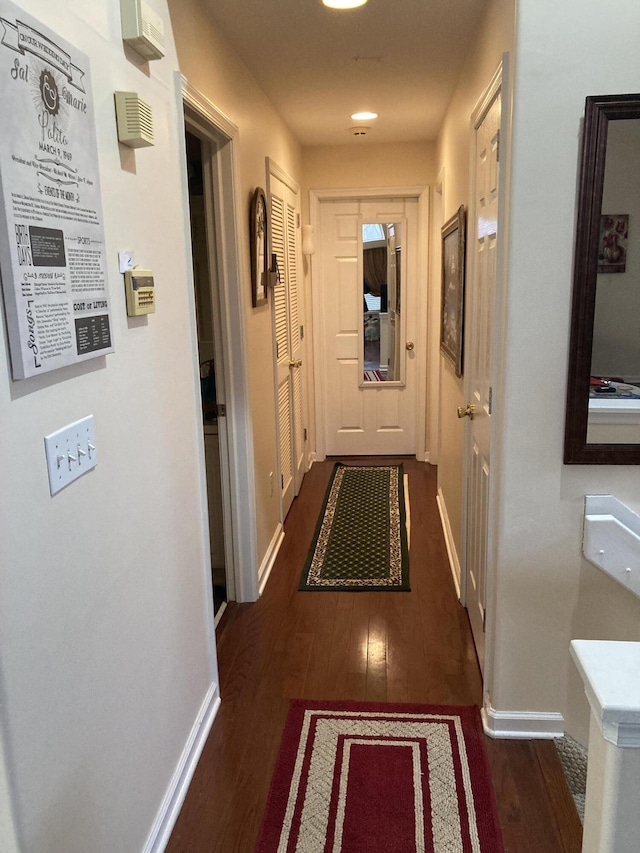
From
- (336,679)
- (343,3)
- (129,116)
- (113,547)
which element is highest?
(343,3)

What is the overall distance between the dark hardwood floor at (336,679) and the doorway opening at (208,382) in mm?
278

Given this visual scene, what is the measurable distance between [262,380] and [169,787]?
1939 millimetres

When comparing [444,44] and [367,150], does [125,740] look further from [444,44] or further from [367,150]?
[367,150]

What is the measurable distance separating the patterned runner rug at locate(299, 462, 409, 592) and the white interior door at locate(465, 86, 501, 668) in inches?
22.3

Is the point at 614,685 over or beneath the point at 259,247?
beneath

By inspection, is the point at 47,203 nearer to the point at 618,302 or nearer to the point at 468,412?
the point at 618,302

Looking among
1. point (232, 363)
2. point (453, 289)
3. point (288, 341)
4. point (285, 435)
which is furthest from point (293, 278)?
point (232, 363)

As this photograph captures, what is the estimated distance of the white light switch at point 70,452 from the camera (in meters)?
1.20

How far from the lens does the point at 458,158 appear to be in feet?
10.6

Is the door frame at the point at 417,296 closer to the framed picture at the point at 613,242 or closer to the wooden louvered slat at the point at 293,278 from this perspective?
the wooden louvered slat at the point at 293,278

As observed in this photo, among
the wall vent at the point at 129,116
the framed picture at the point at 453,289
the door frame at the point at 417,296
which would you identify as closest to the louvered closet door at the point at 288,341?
the door frame at the point at 417,296

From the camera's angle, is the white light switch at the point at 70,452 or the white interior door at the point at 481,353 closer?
the white light switch at the point at 70,452

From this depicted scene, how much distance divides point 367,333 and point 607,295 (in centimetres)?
345

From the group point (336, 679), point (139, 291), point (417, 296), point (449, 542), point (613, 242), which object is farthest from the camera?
point (417, 296)
